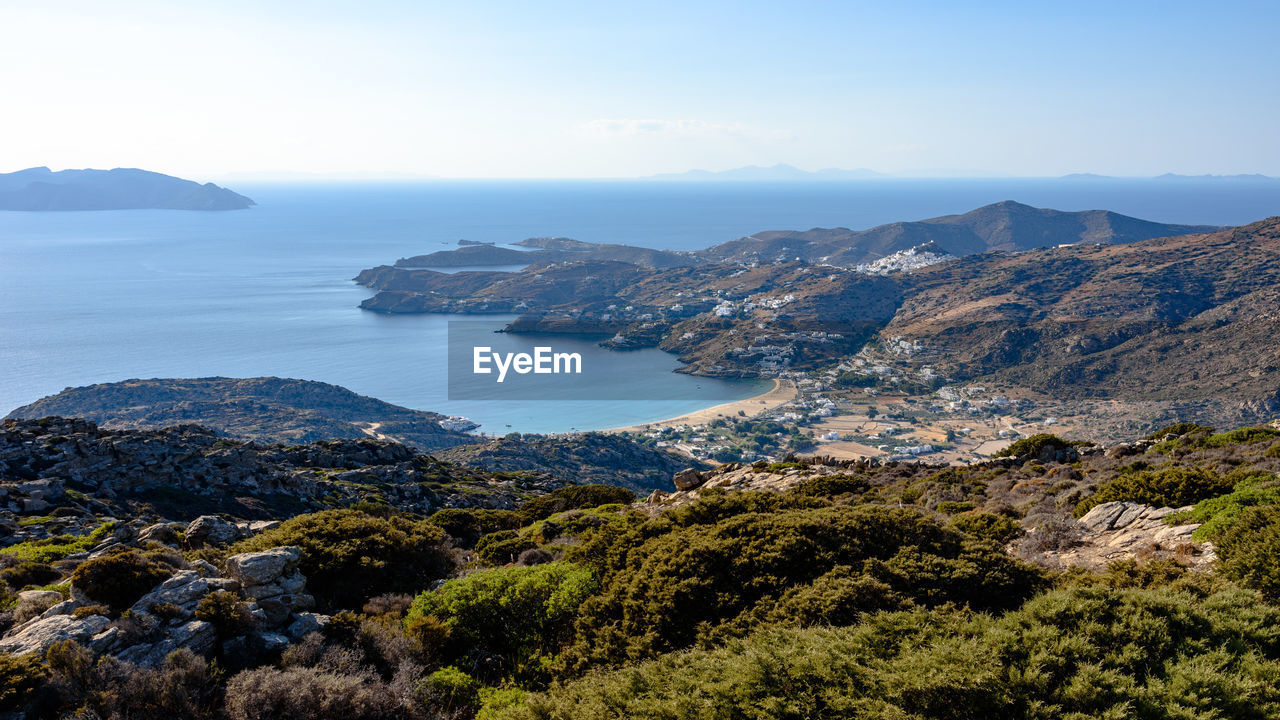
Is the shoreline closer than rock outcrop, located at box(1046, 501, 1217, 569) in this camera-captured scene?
No

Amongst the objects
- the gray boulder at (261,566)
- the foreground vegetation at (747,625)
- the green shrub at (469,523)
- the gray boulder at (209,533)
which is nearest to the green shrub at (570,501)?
the green shrub at (469,523)

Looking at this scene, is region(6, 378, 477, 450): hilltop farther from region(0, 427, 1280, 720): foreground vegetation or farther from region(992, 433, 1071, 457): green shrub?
region(0, 427, 1280, 720): foreground vegetation

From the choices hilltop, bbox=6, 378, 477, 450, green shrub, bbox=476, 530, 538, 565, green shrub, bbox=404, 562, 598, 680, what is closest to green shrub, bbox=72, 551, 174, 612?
green shrub, bbox=404, 562, 598, 680

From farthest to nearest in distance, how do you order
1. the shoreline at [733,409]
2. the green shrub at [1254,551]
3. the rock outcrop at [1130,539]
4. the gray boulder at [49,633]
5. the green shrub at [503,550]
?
the shoreline at [733,409] < the green shrub at [503,550] < the rock outcrop at [1130,539] < the green shrub at [1254,551] < the gray boulder at [49,633]

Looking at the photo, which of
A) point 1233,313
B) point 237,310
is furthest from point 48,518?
point 237,310

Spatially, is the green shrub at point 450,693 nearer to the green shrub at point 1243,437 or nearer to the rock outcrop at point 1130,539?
the rock outcrop at point 1130,539

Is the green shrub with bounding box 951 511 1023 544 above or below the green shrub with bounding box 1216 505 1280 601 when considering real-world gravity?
below

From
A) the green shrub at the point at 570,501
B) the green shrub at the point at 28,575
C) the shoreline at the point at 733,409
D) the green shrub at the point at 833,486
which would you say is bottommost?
the shoreline at the point at 733,409

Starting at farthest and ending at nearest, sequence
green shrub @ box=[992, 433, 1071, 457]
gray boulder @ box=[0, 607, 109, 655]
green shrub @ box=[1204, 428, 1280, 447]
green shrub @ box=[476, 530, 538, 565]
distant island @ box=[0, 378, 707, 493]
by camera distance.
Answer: distant island @ box=[0, 378, 707, 493], green shrub @ box=[992, 433, 1071, 457], green shrub @ box=[1204, 428, 1280, 447], green shrub @ box=[476, 530, 538, 565], gray boulder @ box=[0, 607, 109, 655]
